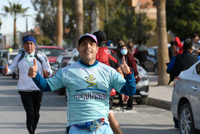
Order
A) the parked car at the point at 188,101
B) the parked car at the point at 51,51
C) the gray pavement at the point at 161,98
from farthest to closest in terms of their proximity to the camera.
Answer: the parked car at the point at 51,51 < the gray pavement at the point at 161,98 < the parked car at the point at 188,101

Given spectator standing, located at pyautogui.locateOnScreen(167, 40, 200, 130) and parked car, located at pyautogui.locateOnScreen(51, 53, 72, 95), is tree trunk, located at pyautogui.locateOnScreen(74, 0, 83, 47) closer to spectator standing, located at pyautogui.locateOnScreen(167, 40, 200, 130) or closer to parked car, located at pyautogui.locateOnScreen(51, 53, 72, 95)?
parked car, located at pyautogui.locateOnScreen(51, 53, 72, 95)

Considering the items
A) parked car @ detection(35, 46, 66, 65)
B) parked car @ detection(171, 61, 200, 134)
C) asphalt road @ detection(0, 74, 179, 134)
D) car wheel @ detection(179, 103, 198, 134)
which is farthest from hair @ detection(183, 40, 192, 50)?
parked car @ detection(35, 46, 66, 65)

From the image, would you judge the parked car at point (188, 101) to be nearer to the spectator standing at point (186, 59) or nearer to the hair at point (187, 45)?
the spectator standing at point (186, 59)

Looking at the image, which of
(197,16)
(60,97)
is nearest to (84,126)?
(60,97)

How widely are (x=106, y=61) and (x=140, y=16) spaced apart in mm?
39688

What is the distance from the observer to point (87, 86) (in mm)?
3471

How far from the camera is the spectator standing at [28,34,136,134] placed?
3.41 metres

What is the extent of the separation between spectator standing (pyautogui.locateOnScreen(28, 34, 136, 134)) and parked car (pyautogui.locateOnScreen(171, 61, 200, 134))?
267 cm

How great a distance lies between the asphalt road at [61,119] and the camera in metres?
7.50

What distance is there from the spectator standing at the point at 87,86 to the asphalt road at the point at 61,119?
3876 millimetres

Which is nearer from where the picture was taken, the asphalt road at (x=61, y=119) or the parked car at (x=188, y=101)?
the parked car at (x=188, y=101)

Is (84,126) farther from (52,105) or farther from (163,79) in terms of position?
(163,79)

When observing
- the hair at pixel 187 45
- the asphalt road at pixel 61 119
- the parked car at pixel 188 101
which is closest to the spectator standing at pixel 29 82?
the asphalt road at pixel 61 119

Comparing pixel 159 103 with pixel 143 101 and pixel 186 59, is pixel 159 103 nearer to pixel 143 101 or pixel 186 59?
pixel 143 101
